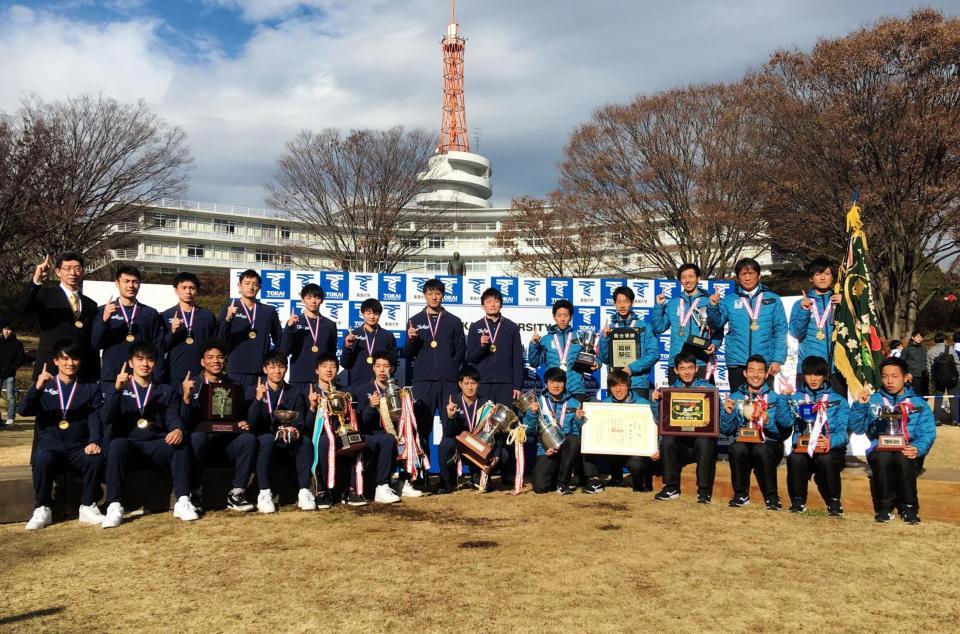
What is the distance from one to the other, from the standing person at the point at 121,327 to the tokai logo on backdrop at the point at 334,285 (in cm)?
265

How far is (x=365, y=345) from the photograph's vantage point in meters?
8.03

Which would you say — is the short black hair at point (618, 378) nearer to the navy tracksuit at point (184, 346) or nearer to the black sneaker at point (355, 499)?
the black sneaker at point (355, 499)

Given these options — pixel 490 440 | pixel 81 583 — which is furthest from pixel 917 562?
pixel 81 583

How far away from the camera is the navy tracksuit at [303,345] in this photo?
778 centimetres

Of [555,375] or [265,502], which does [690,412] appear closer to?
[555,375]

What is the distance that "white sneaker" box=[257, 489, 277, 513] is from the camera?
625cm

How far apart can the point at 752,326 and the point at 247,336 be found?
5614 mm

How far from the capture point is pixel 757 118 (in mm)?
21344

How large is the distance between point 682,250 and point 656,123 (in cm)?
459

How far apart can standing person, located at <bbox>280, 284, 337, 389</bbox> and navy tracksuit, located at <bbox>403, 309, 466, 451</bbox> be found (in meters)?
1.02

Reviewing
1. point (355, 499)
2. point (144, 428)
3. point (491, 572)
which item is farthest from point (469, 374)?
point (491, 572)

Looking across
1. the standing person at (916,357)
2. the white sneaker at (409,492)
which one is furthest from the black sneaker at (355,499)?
the standing person at (916,357)

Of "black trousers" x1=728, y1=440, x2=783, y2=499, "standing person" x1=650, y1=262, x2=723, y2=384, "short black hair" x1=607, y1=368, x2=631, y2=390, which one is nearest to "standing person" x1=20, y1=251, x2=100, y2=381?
"short black hair" x1=607, y1=368, x2=631, y2=390

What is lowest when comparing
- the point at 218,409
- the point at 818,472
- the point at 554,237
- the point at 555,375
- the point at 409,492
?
the point at 409,492
